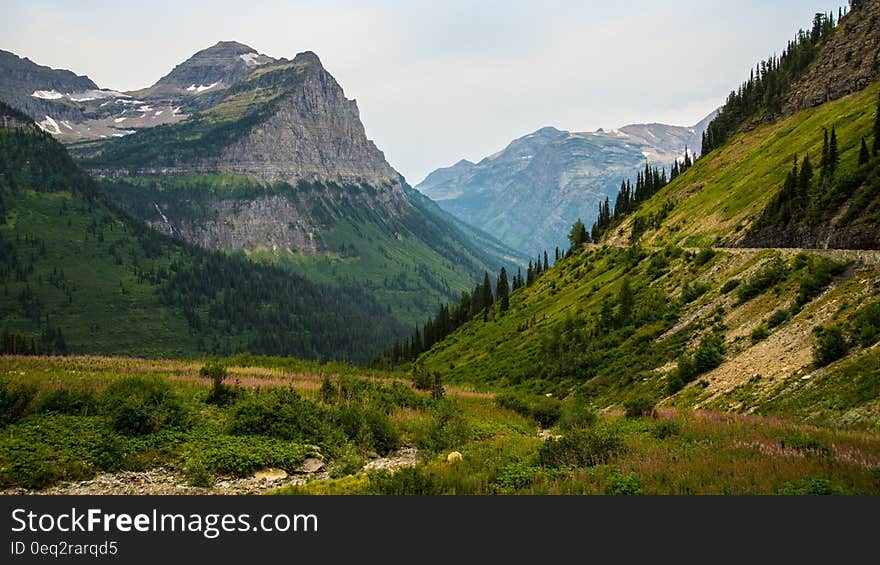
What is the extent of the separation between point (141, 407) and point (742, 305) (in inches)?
1471

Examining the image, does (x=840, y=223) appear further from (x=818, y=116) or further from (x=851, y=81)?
(x=851, y=81)

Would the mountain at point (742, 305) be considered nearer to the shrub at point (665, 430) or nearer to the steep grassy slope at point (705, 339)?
the steep grassy slope at point (705, 339)

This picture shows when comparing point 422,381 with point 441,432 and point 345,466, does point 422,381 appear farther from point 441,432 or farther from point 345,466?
point 345,466

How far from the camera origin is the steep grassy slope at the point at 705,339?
22.3 m

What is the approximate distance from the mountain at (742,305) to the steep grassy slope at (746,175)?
1.30 ft

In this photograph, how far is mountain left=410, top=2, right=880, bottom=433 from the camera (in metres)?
22.3

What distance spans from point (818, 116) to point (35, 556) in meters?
106

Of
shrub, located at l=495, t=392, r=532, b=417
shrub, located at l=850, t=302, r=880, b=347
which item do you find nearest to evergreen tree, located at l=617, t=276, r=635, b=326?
shrub, located at l=495, t=392, r=532, b=417

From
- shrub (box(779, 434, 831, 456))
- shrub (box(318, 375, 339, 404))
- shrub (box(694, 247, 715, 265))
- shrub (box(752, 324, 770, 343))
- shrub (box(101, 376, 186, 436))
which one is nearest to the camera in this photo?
shrub (box(779, 434, 831, 456))

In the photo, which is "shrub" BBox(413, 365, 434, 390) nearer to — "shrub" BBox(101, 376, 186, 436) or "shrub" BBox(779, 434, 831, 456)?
"shrub" BBox(101, 376, 186, 436)

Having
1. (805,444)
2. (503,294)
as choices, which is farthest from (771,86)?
(805,444)

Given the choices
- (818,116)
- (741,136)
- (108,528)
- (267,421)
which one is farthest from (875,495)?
(741,136)

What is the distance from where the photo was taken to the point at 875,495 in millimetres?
9305

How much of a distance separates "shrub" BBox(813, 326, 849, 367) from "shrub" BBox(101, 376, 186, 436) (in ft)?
87.4
